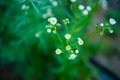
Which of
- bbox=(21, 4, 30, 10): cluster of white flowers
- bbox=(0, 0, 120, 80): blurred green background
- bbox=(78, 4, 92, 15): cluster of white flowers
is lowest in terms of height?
bbox=(0, 0, 120, 80): blurred green background

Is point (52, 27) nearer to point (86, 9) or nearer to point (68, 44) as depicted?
point (68, 44)

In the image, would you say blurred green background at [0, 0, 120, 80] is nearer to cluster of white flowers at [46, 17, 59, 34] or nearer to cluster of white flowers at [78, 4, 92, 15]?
cluster of white flowers at [78, 4, 92, 15]

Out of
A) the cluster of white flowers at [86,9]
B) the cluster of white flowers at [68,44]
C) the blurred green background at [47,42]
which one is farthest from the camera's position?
the blurred green background at [47,42]

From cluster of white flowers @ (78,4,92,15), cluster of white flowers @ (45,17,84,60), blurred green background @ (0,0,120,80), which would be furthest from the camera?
blurred green background @ (0,0,120,80)

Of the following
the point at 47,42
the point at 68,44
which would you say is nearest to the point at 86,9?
the point at 68,44

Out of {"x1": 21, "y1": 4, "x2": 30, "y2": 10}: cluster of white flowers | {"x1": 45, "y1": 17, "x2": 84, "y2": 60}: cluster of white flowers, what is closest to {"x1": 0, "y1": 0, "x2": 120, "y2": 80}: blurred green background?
{"x1": 21, "y1": 4, "x2": 30, "y2": 10}: cluster of white flowers

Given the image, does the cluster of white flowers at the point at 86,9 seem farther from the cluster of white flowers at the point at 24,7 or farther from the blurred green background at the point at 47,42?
the cluster of white flowers at the point at 24,7

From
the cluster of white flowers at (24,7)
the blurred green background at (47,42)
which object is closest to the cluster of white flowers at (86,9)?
the blurred green background at (47,42)

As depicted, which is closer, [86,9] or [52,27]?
[52,27]

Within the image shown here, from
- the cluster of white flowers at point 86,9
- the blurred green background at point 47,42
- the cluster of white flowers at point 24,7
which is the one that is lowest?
the blurred green background at point 47,42
